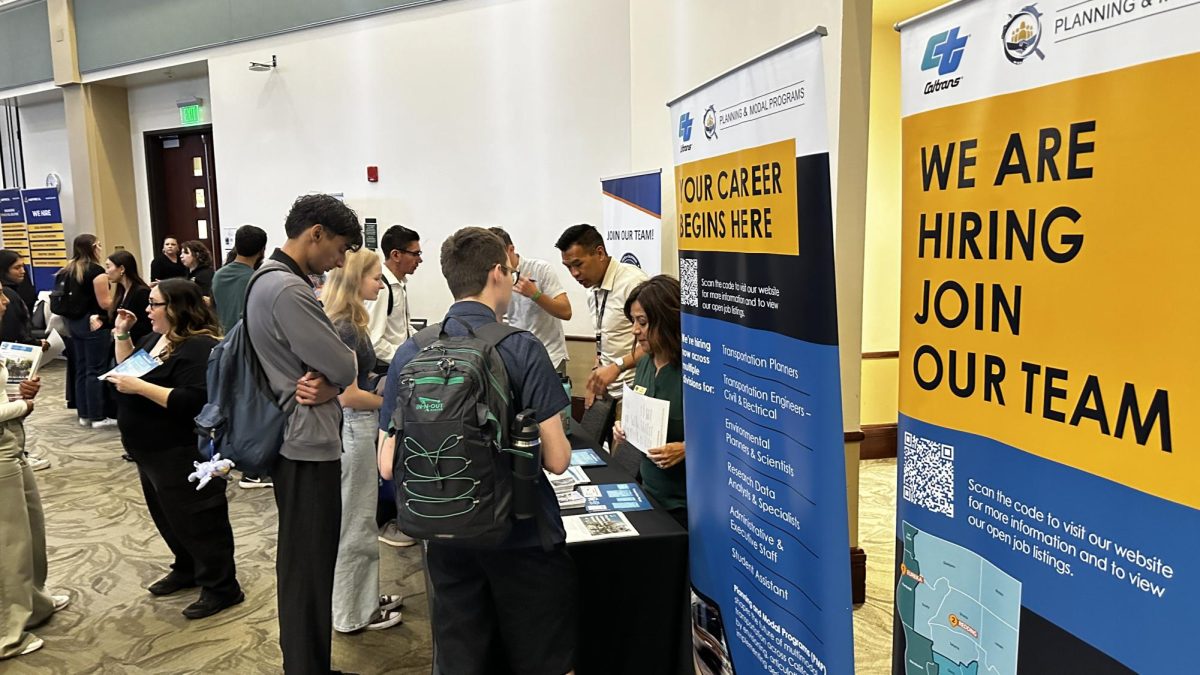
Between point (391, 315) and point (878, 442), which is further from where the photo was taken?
point (878, 442)

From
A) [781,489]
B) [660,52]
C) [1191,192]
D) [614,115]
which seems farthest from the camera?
[614,115]

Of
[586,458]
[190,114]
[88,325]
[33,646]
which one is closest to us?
[586,458]

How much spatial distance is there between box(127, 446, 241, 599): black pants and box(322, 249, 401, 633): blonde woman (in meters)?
0.65

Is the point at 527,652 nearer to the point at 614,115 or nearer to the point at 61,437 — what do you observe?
the point at 614,115

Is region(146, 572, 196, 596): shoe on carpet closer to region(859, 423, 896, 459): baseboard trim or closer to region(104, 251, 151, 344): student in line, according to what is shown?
region(104, 251, 151, 344): student in line

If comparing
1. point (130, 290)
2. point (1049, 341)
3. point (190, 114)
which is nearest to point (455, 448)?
point (1049, 341)

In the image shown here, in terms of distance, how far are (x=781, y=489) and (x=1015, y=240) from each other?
720 millimetres

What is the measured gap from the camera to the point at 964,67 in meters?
1.07

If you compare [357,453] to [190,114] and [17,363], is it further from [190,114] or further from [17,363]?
[190,114]

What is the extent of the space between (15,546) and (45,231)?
7.98 metres

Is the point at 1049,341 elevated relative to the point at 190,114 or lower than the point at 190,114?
lower

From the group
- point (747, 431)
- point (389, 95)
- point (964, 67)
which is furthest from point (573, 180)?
point (964, 67)

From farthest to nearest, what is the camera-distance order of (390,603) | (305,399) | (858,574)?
(858,574) < (390,603) < (305,399)

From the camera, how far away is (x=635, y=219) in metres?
4.36
